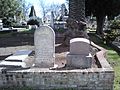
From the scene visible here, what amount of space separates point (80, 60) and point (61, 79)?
4.38ft

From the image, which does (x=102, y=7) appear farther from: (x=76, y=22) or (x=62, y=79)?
(x=62, y=79)

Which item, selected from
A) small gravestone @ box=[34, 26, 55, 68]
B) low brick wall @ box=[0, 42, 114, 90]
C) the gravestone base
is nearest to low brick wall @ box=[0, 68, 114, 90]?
low brick wall @ box=[0, 42, 114, 90]

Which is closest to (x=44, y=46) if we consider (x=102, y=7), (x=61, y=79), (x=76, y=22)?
(x=61, y=79)

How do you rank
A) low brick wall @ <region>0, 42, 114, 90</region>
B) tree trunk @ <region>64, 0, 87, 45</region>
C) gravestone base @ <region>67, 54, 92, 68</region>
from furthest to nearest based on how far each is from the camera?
tree trunk @ <region>64, 0, 87, 45</region>
gravestone base @ <region>67, 54, 92, 68</region>
low brick wall @ <region>0, 42, 114, 90</region>

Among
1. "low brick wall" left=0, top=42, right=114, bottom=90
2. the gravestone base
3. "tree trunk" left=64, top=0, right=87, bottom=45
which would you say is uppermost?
"tree trunk" left=64, top=0, right=87, bottom=45

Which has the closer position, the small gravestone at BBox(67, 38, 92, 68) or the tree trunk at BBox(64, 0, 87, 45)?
the small gravestone at BBox(67, 38, 92, 68)

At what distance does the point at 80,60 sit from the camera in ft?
28.3

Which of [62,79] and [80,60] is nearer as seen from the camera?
[62,79]

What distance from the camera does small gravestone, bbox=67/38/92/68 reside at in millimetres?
8602

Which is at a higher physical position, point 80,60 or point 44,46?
point 44,46

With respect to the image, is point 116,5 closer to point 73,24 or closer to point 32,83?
point 73,24

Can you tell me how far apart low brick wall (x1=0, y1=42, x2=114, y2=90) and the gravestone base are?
1.03m

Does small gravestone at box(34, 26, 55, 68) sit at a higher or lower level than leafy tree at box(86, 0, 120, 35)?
lower

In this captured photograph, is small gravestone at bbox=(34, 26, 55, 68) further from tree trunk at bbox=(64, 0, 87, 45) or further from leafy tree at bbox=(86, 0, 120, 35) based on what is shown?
leafy tree at bbox=(86, 0, 120, 35)
